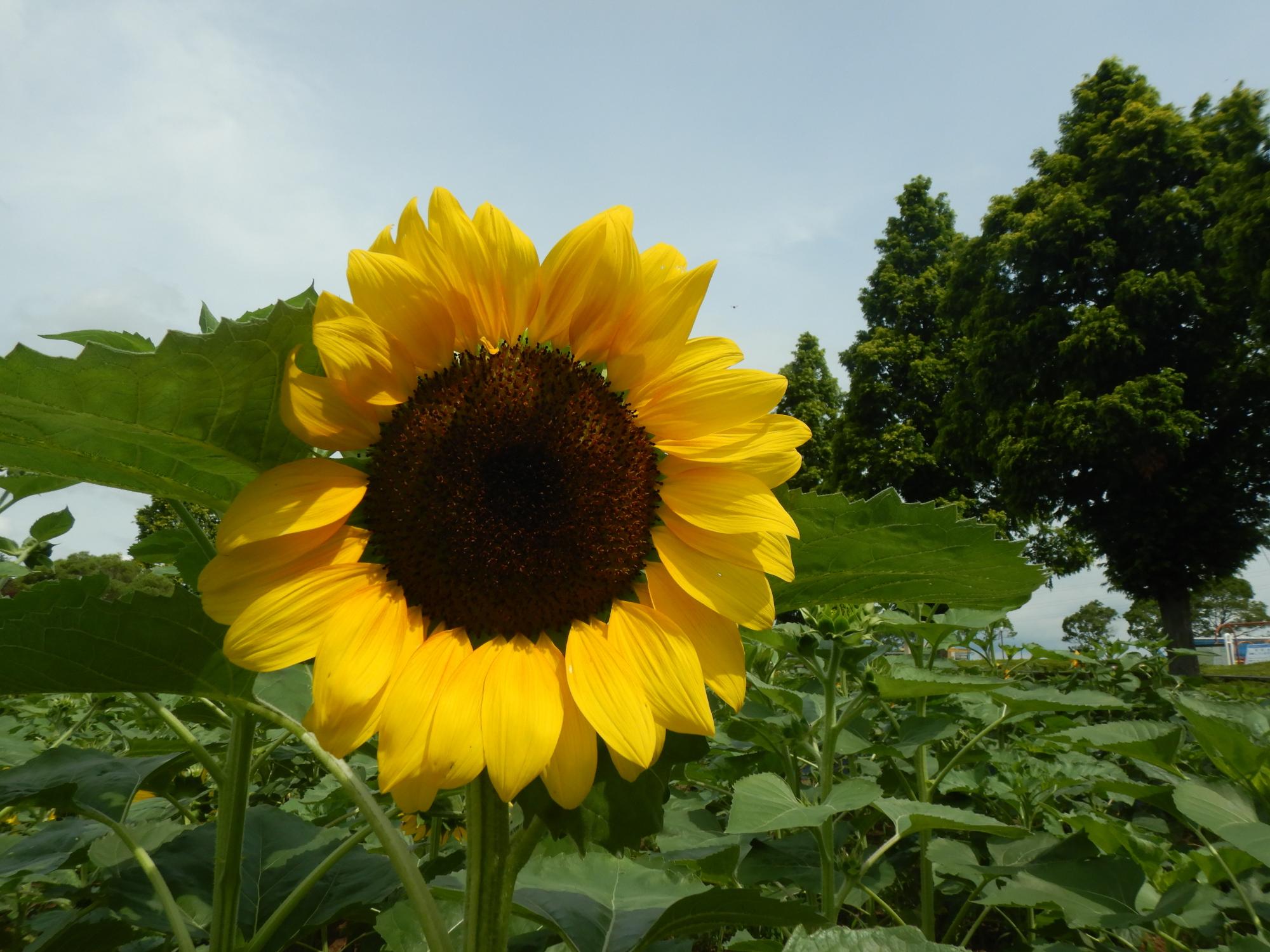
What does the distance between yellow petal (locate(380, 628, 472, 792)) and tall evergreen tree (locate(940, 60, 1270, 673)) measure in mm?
17990

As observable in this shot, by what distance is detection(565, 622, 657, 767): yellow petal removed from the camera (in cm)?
69

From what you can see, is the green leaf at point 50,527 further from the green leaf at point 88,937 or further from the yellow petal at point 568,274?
the yellow petal at point 568,274

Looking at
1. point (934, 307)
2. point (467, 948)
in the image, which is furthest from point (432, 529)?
point (934, 307)

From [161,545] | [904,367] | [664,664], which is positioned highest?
[904,367]

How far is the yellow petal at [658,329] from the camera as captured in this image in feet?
2.61

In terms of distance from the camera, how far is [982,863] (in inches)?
78.3

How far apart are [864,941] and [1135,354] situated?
1921 centimetres

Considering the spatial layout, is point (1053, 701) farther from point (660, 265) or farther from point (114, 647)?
point (114, 647)

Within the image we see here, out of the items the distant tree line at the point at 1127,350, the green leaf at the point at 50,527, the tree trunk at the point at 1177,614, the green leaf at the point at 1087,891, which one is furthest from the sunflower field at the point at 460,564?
the tree trunk at the point at 1177,614

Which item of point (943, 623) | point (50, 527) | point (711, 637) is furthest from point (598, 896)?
point (50, 527)

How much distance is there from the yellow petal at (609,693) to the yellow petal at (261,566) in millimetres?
224

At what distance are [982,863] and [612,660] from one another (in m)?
1.67

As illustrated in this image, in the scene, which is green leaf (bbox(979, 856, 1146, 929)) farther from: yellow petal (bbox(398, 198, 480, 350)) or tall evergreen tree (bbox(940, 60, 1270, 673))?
tall evergreen tree (bbox(940, 60, 1270, 673))

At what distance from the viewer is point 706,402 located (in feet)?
2.68
